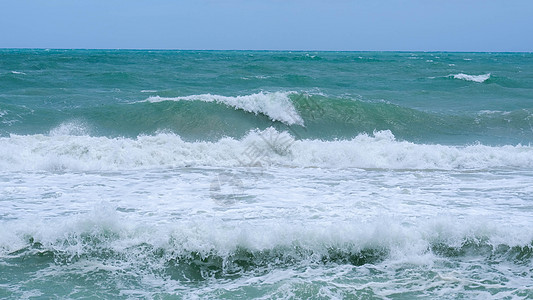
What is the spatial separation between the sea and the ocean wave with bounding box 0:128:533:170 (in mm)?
42

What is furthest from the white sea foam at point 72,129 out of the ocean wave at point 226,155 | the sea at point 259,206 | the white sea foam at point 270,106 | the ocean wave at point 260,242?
the ocean wave at point 260,242

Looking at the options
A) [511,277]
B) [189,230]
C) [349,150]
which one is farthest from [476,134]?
[189,230]

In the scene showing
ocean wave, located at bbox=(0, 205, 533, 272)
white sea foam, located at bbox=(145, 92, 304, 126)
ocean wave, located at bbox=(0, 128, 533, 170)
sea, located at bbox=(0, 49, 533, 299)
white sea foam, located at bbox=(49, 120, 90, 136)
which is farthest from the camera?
white sea foam, located at bbox=(145, 92, 304, 126)

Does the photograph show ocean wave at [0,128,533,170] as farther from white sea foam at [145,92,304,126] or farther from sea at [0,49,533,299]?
white sea foam at [145,92,304,126]

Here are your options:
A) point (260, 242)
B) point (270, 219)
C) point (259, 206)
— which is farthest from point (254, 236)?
point (259, 206)

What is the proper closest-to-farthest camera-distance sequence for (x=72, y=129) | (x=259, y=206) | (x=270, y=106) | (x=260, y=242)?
(x=260, y=242) < (x=259, y=206) < (x=72, y=129) < (x=270, y=106)

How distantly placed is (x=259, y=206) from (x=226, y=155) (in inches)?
156

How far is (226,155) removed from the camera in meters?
11.1

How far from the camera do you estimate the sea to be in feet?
16.6

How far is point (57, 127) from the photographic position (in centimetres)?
Result: 1438

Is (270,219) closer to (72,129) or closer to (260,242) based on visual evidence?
(260,242)

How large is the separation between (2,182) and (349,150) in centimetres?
676

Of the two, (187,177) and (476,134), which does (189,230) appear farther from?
(476,134)

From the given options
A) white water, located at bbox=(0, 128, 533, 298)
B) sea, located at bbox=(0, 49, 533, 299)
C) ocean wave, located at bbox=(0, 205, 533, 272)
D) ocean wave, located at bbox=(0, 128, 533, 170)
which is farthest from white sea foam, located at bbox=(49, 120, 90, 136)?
ocean wave, located at bbox=(0, 205, 533, 272)
